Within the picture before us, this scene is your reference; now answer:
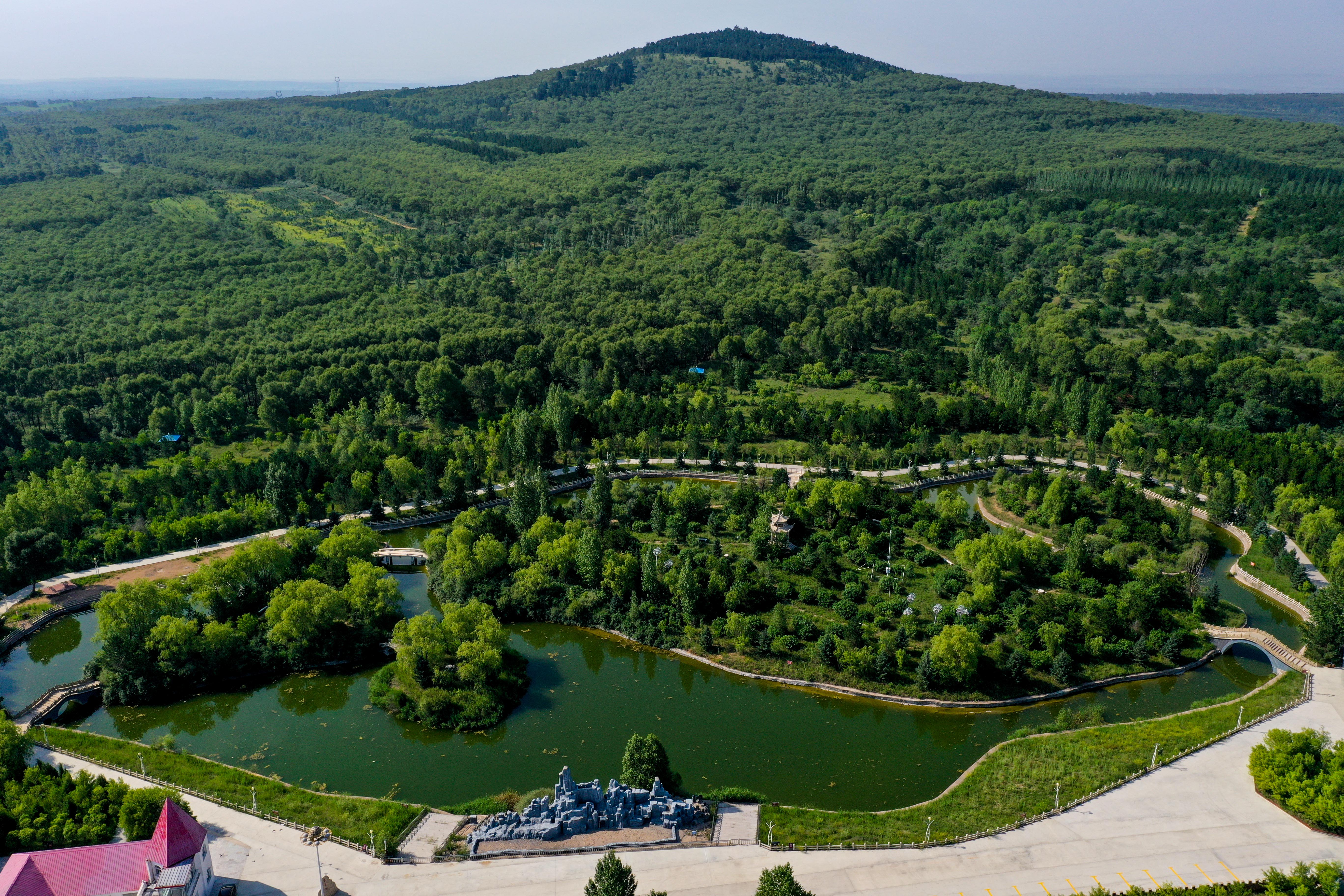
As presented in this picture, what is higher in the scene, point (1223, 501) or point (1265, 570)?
point (1223, 501)

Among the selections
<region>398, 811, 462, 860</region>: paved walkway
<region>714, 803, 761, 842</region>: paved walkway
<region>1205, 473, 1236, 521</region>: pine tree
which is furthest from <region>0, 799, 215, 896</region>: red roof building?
<region>1205, 473, 1236, 521</region>: pine tree

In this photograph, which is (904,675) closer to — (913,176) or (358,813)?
(358,813)

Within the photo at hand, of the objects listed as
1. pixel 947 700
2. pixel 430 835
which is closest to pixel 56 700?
pixel 430 835

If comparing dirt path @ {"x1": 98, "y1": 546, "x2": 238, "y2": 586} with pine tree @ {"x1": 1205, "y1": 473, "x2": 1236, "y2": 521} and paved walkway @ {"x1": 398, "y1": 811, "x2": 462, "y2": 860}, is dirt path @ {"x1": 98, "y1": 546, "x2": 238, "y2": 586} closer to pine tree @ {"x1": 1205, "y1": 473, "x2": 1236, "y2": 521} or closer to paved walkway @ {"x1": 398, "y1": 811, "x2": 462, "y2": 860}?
paved walkway @ {"x1": 398, "y1": 811, "x2": 462, "y2": 860}

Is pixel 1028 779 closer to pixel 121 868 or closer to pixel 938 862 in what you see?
pixel 938 862

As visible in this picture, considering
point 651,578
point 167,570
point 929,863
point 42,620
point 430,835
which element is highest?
point 651,578

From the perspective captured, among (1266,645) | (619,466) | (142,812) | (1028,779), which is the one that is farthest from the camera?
(619,466)
